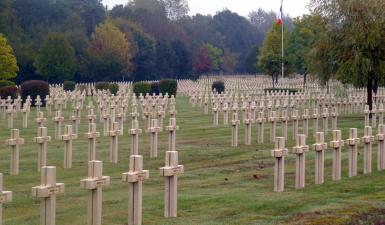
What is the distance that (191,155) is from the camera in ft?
61.1

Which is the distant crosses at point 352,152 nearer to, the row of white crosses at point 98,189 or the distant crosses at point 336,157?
the distant crosses at point 336,157

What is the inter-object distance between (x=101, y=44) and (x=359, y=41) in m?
46.7

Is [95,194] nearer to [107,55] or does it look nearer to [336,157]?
[336,157]

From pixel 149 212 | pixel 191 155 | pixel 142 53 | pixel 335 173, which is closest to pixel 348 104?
pixel 191 155

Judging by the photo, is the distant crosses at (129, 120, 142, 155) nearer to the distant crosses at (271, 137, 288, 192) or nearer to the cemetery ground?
the cemetery ground

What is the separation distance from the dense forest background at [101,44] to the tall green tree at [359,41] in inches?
1505

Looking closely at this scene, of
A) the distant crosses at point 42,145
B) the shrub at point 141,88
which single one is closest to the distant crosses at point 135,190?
the distant crosses at point 42,145

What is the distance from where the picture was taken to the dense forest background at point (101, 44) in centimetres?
6738

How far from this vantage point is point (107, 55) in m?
71.2

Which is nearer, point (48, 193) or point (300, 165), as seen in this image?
point (48, 193)

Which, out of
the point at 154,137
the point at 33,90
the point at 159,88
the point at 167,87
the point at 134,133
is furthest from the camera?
the point at 159,88

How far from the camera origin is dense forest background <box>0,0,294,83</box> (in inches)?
2653

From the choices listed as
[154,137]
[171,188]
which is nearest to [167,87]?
[154,137]

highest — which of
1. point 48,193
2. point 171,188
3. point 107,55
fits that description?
point 107,55
